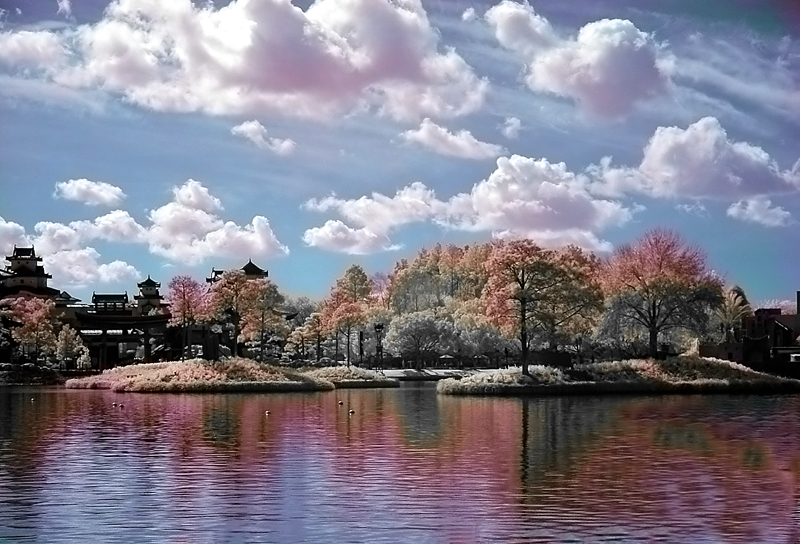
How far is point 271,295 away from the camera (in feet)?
264

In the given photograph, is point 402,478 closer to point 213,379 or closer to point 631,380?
point 631,380

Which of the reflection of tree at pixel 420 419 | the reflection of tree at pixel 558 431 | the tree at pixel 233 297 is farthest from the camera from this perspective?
the tree at pixel 233 297

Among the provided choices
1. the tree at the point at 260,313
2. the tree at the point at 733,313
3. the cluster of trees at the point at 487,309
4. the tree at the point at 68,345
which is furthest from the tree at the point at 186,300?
the tree at the point at 733,313

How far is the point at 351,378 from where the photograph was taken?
6738cm

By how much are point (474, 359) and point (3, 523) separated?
75.4 m

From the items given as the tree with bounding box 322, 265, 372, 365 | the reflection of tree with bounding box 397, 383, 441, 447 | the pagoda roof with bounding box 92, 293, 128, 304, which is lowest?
the reflection of tree with bounding box 397, 383, 441, 447

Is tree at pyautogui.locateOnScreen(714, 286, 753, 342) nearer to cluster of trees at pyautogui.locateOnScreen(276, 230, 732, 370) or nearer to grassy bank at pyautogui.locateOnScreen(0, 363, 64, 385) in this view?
cluster of trees at pyautogui.locateOnScreen(276, 230, 732, 370)

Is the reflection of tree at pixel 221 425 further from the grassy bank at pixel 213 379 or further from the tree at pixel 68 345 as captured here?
the tree at pixel 68 345

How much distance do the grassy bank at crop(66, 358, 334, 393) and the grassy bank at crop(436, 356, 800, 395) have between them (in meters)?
8.95

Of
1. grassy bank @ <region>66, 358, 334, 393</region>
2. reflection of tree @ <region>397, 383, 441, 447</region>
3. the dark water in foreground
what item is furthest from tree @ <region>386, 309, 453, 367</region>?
the dark water in foreground

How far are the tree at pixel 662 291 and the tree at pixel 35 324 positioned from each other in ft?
155

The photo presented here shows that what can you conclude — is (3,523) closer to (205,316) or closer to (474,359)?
(205,316)

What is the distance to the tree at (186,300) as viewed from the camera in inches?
3076

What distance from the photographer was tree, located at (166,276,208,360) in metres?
78.1
